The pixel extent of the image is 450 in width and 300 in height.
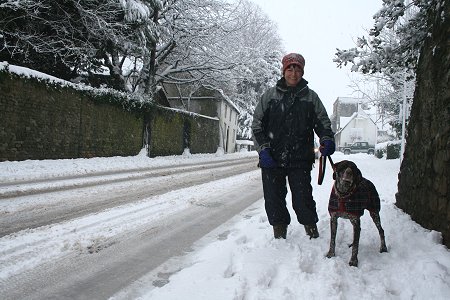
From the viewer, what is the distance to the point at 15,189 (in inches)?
261

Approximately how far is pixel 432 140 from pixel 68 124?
12.0 m

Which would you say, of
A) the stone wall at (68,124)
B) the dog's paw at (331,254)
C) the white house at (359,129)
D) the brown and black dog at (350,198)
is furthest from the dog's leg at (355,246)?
the white house at (359,129)

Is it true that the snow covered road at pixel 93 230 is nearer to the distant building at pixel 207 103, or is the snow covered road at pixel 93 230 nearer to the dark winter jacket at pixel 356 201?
A: the dark winter jacket at pixel 356 201

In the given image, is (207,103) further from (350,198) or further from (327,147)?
(350,198)

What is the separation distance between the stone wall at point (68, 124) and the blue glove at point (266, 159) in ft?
31.0

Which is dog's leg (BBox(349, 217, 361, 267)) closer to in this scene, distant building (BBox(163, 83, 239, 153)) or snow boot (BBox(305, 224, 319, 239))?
snow boot (BBox(305, 224, 319, 239))

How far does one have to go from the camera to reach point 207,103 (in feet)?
108

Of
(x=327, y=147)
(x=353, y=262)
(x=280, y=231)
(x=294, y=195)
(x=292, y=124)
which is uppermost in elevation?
(x=292, y=124)

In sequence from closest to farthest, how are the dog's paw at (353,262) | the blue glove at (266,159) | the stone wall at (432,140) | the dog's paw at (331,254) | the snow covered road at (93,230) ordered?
1. the snow covered road at (93,230)
2. the dog's paw at (353,262)
3. the dog's paw at (331,254)
4. the stone wall at (432,140)
5. the blue glove at (266,159)

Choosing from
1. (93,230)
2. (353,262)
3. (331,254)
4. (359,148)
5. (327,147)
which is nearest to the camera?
(353,262)

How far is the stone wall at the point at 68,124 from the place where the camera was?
10.5 meters

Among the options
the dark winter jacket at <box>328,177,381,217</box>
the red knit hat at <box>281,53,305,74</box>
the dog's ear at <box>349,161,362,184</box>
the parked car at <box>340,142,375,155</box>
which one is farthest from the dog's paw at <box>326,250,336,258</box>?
the parked car at <box>340,142,375,155</box>

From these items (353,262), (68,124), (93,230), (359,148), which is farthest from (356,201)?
(359,148)

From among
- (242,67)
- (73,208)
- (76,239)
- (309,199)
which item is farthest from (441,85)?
(242,67)
